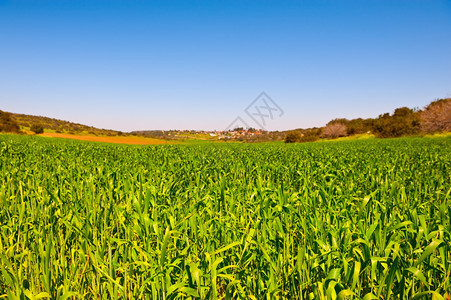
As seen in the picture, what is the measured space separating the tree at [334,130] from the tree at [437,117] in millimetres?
20099

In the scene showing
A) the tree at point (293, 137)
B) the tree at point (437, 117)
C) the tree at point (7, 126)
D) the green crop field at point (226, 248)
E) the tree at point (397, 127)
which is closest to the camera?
the green crop field at point (226, 248)

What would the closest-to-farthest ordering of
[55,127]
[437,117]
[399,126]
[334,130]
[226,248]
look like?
[226,248] → [437,117] → [399,126] → [334,130] → [55,127]

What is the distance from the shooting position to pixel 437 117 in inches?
2259

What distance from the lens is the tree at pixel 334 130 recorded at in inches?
3047

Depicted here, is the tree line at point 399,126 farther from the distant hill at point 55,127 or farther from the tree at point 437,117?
the distant hill at point 55,127

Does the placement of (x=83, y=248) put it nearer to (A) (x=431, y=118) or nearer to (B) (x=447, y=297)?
(B) (x=447, y=297)

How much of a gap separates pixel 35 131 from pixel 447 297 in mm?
95131

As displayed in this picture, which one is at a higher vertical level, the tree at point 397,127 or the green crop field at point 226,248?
the tree at point 397,127

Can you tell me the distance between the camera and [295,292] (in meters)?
2.30

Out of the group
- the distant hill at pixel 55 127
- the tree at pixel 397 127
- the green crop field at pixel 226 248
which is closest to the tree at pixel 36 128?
the distant hill at pixel 55 127

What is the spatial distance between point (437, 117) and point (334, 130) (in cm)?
2542

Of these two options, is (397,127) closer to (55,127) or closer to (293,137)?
(293,137)

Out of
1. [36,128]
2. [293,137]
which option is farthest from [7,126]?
[293,137]

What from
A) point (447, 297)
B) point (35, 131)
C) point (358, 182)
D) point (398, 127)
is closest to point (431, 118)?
point (398, 127)
